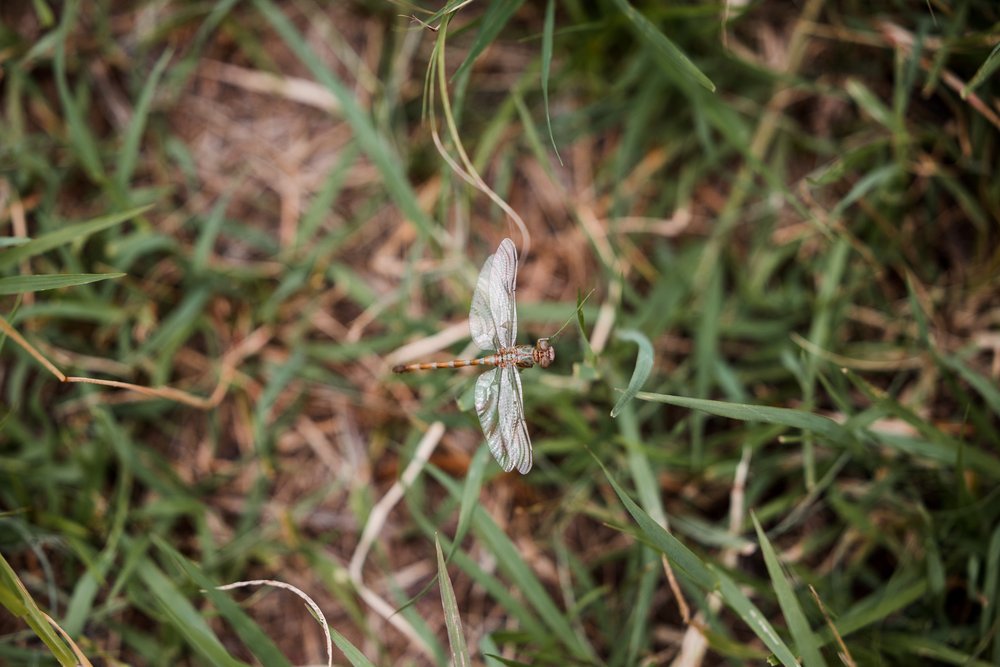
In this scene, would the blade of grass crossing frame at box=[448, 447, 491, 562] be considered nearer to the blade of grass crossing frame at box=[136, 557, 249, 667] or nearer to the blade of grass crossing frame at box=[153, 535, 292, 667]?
the blade of grass crossing frame at box=[153, 535, 292, 667]

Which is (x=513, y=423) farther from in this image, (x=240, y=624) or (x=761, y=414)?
(x=240, y=624)

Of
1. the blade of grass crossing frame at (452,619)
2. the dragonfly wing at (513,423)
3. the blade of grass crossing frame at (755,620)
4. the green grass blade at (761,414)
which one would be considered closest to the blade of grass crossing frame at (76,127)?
the dragonfly wing at (513,423)

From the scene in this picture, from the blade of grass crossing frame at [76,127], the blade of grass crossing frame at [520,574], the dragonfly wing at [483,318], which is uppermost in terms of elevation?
the blade of grass crossing frame at [76,127]

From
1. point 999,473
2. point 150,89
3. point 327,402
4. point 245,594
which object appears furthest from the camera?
point 327,402

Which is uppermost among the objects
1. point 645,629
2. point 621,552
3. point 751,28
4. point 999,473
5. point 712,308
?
point 751,28

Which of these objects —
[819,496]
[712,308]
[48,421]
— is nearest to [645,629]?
[819,496]

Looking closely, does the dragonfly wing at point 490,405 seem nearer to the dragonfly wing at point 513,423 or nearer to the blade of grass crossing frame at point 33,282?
the dragonfly wing at point 513,423

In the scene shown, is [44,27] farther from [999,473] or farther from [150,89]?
[999,473]

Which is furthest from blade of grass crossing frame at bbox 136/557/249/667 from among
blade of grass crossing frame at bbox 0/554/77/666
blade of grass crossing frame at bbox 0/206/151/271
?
blade of grass crossing frame at bbox 0/206/151/271
